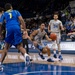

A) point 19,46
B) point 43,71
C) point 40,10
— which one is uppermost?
point 40,10

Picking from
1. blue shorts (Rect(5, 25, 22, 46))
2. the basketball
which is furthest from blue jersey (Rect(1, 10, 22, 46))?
the basketball

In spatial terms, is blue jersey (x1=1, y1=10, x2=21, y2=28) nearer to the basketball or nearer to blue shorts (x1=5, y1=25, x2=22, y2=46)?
blue shorts (x1=5, y1=25, x2=22, y2=46)

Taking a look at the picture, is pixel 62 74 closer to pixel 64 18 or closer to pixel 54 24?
pixel 54 24

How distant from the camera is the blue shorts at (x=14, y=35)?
7641 millimetres

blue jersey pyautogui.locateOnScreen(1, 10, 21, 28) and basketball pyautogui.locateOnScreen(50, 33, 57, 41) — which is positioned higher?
blue jersey pyautogui.locateOnScreen(1, 10, 21, 28)

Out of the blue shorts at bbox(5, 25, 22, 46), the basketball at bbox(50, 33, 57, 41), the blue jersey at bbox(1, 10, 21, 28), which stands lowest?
the basketball at bbox(50, 33, 57, 41)

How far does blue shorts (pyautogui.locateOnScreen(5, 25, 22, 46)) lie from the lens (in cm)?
764

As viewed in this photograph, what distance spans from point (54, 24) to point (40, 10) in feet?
49.2

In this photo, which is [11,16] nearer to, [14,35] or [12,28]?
[12,28]

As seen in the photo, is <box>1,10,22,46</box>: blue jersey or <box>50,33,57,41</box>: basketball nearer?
<box>1,10,22,46</box>: blue jersey

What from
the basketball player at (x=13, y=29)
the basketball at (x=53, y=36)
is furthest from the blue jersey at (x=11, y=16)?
A: the basketball at (x=53, y=36)

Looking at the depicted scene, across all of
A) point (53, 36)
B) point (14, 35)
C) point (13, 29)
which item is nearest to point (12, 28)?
point (13, 29)

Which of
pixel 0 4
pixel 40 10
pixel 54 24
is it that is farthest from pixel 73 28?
pixel 0 4

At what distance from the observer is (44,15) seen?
24.1 m
